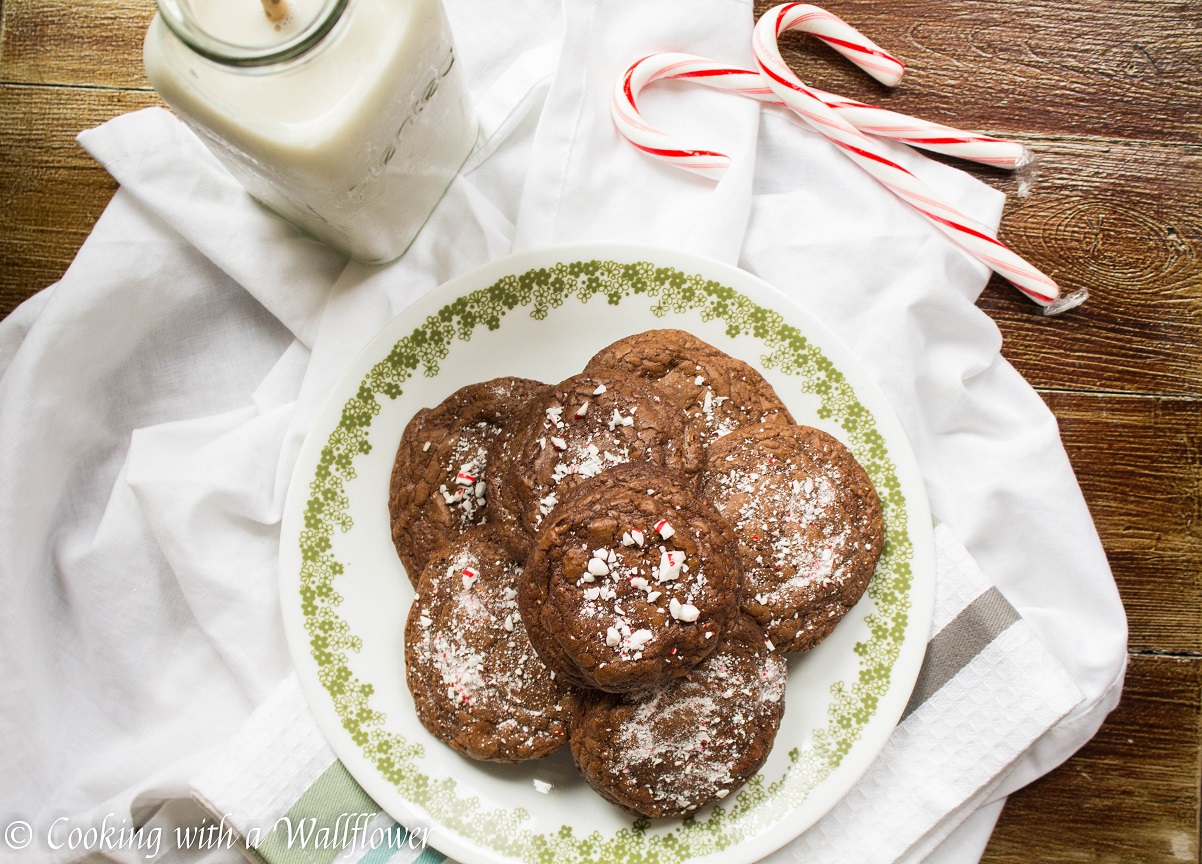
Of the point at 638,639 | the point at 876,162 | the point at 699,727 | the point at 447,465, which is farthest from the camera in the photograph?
the point at 876,162

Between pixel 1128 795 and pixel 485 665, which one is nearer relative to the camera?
pixel 485 665

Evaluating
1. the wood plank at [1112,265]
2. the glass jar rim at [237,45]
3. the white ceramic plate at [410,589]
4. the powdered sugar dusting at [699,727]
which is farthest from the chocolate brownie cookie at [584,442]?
the wood plank at [1112,265]

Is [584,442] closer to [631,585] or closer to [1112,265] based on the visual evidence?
[631,585]

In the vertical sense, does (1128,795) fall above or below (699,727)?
below

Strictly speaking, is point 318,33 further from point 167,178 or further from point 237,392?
point 237,392

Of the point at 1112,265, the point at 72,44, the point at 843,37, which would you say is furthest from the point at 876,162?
the point at 72,44

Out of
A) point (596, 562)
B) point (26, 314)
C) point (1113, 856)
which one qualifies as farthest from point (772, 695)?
point (26, 314)

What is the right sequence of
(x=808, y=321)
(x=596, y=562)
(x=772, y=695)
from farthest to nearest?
(x=808, y=321) < (x=772, y=695) < (x=596, y=562)
